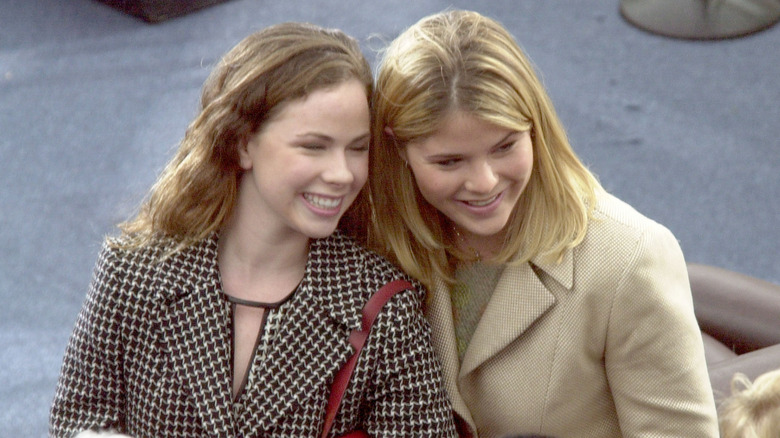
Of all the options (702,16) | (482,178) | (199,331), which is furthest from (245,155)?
(702,16)

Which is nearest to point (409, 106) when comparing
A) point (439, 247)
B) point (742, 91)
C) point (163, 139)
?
point (439, 247)

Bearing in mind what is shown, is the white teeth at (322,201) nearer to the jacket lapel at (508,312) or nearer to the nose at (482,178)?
the nose at (482,178)

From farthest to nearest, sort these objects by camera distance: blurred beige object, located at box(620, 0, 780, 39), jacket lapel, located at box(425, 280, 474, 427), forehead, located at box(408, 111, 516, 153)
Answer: blurred beige object, located at box(620, 0, 780, 39) < jacket lapel, located at box(425, 280, 474, 427) < forehead, located at box(408, 111, 516, 153)

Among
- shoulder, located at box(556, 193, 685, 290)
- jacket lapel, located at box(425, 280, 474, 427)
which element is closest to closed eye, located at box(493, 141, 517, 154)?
shoulder, located at box(556, 193, 685, 290)

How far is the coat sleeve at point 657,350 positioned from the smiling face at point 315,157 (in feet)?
1.67

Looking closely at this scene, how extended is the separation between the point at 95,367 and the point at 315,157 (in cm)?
57

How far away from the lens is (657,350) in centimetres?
193

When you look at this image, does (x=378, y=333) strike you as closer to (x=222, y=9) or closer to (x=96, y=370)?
(x=96, y=370)

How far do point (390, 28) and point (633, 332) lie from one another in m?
3.75

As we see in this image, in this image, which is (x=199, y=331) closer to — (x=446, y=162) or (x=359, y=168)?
(x=359, y=168)

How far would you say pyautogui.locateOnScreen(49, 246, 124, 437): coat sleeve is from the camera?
6.53 feet

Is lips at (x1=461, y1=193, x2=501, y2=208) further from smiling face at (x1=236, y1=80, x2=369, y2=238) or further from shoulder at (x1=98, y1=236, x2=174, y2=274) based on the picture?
shoulder at (x1=98, y1=236, x2=174, y2=274)

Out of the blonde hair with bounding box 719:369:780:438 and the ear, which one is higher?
the ear

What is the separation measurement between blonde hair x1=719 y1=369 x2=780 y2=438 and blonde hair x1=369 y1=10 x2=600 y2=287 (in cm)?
43
